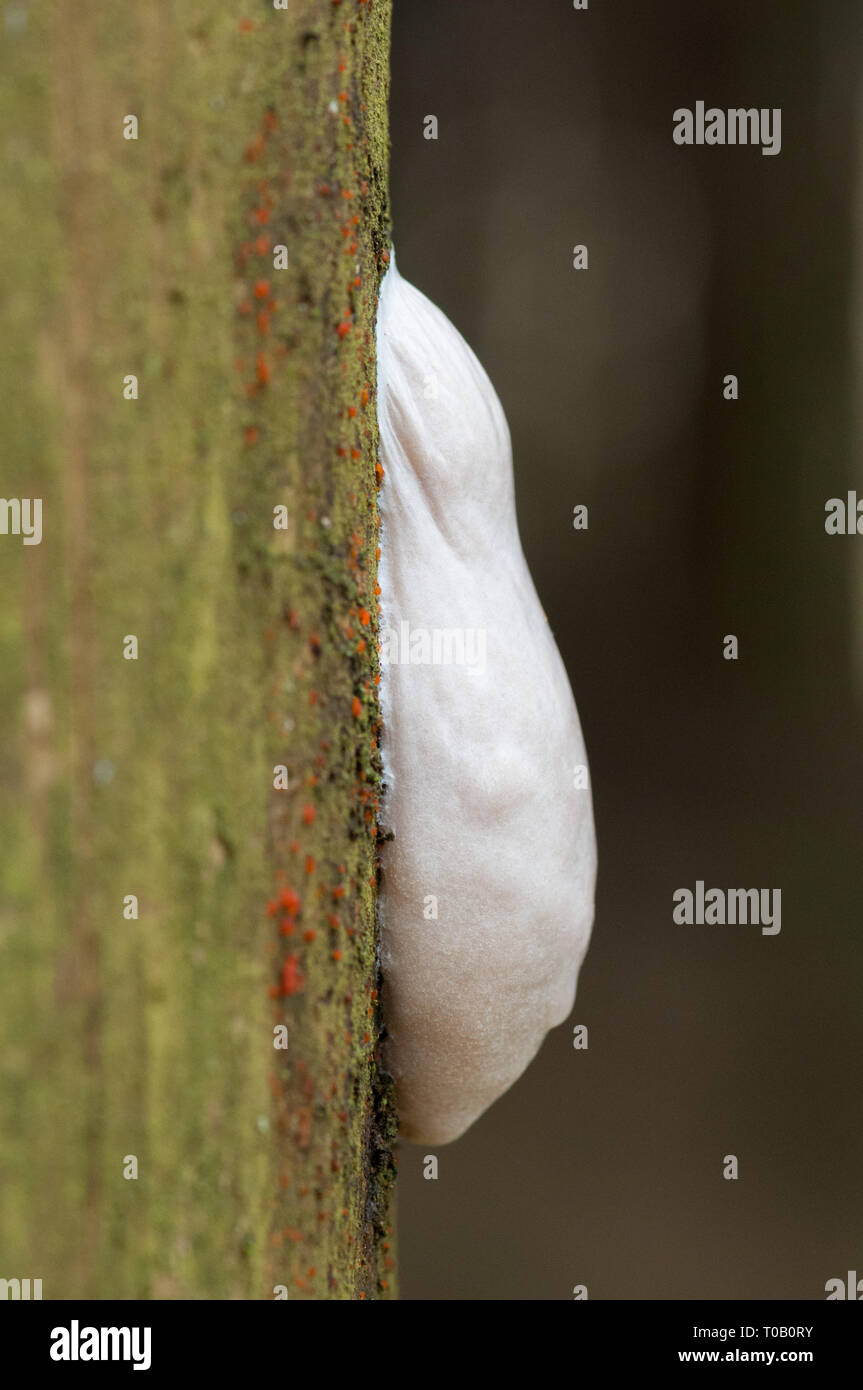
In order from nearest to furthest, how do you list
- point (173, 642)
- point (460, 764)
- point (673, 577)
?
point (173, 642) → point (460, 764) → point (673, 577)

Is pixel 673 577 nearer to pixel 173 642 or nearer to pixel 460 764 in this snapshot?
pixel 460 764

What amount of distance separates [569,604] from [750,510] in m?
0.34

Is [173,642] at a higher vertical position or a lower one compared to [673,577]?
lower

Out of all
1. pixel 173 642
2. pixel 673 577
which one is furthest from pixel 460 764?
pixel 673 577

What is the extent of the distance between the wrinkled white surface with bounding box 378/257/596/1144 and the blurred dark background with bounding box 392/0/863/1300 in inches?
43.2

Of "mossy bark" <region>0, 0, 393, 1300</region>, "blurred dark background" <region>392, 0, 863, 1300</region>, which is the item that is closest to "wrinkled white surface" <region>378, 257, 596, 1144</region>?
"mossy bark" <region>0, 0, 393, 1300</region>

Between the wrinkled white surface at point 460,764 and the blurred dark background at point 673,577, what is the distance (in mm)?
1097

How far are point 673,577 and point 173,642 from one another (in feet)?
5.19

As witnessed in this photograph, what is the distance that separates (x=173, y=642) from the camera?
1.50 feet

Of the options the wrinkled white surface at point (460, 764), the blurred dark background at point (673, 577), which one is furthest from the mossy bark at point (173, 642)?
the blurred dark background at point (673, 577)

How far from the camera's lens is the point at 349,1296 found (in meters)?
0.69

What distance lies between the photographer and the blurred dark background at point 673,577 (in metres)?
1.81

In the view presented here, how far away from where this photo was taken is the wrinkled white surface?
2.61 ft

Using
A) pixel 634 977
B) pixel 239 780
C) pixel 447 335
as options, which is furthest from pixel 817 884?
pixel 239 780
